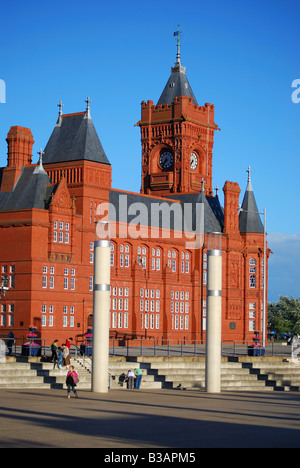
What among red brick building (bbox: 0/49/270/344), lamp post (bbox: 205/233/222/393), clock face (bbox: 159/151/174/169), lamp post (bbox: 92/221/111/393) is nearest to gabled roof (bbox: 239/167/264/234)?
red brick building (bbox: 0/49/270/344)

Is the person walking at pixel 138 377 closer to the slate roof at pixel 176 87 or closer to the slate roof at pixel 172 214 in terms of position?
the slate roof at pixel 172 214

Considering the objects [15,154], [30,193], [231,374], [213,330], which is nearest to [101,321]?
[213,330]

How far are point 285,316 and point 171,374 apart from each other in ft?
205

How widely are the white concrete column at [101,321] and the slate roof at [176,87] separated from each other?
211 feet

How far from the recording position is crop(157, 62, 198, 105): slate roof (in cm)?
10294

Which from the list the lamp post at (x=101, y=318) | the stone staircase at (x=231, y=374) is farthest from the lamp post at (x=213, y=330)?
the lamp post at (x=101, y=318)

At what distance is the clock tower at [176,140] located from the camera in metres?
100

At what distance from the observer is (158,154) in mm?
103438

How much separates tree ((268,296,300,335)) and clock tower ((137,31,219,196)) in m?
19.1

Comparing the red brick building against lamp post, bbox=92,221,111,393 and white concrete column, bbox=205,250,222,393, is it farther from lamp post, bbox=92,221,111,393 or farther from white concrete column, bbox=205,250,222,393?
lamp post, bbox=92,221,111,393

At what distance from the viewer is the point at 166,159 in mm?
103062

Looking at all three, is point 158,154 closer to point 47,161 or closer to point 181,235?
point 181,235
